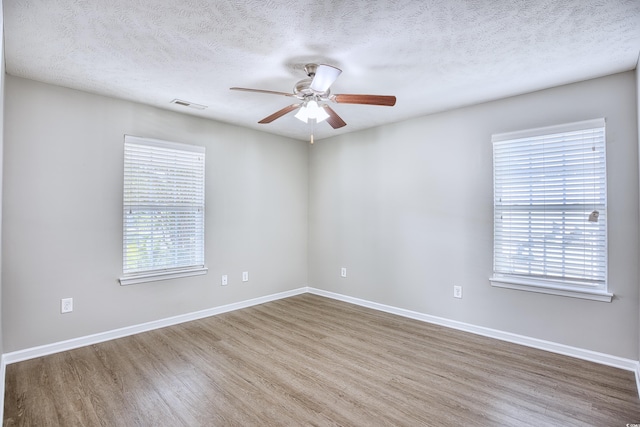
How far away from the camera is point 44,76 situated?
2781mm

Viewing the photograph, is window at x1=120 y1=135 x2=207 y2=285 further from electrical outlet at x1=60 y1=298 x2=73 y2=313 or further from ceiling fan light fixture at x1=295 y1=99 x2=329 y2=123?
ceiling fan light fixture at x1=295 y1=99 x2=329 y2=123

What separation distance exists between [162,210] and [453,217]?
3.23m

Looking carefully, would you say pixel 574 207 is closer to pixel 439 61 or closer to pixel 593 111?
pixel 593 111

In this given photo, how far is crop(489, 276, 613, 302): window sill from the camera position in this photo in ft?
9.00

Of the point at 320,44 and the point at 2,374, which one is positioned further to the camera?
the point at 2,374

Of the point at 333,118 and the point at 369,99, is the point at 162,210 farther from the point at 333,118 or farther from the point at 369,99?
the point at 369,99

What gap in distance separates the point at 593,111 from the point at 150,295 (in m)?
4.60

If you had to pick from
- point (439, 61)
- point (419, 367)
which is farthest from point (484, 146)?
point (419, 367)

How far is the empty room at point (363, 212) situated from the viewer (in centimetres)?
208

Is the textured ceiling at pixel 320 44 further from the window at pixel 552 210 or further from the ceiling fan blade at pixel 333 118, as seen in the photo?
the window at pixel 552 210

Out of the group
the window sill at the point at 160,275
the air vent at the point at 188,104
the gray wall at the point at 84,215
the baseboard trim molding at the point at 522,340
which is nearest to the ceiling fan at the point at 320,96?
the air vent at the point at 188,104

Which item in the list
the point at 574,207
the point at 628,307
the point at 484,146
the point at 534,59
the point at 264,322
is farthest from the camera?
the point at 264,322

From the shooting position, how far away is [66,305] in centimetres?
301

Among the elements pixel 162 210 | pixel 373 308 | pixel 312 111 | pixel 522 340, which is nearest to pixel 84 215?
pixel 162 210
